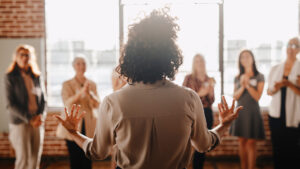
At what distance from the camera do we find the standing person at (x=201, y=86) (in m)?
3.46

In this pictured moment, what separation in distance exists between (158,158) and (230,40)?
3.78 meters

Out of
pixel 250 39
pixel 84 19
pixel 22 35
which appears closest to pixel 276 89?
pixel 250 39

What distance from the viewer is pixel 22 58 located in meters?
3.11

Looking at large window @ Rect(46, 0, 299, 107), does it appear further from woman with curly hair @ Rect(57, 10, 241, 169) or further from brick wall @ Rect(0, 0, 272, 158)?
woman with curly hair @ Rect(57, 10, 241, 169)

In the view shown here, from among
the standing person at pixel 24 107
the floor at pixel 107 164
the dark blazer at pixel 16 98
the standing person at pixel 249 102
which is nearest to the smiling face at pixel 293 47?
the standing person at pixel 249 102

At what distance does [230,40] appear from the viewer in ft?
15.0

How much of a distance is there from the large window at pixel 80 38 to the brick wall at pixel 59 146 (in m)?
0.40

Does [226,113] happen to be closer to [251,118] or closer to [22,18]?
[251,118]

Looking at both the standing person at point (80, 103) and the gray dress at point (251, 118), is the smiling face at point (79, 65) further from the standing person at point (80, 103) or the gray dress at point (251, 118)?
the gray dress at point (251, 118)

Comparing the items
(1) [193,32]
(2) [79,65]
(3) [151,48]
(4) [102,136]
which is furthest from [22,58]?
(1) [193,32]

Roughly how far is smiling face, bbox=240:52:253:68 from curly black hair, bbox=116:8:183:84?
265 cm

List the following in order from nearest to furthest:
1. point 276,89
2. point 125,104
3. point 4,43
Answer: point 125,104 → point 276,89 → point 4,43

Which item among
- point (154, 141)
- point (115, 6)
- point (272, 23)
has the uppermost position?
point (115, 6)

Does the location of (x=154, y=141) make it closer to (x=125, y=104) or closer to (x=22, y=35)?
(x=125, y=104)
